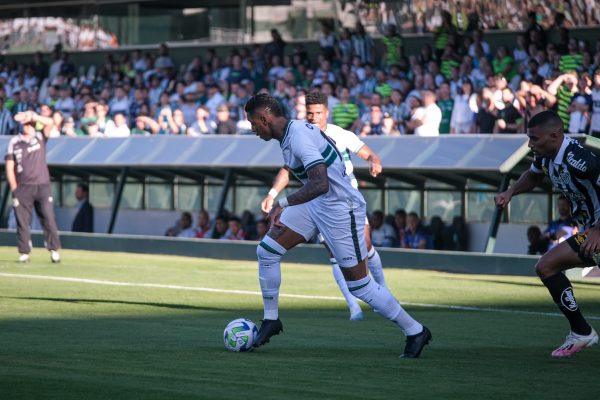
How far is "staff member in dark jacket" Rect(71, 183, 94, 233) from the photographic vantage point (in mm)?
29859

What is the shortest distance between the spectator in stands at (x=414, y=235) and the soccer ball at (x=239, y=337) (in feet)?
45.6

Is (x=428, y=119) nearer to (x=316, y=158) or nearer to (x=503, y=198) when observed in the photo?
(x=503, y=198)

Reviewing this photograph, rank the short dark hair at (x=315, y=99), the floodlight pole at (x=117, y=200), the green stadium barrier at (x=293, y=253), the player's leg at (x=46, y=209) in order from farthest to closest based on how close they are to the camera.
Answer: the floodlight pole at (x=117, y=200) < the green stadium barrier at (x=293, y=253) < the player's leg at (x=46, y=209) < the short dark hair at (x=315, y=99)

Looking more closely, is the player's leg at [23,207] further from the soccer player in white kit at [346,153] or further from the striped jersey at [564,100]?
the striped jersey at [564,100]

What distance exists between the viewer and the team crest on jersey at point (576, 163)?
30.8 feet

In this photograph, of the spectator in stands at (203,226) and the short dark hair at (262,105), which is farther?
the spectator in stands at (203,226)

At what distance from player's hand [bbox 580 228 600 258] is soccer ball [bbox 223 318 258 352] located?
105 inches

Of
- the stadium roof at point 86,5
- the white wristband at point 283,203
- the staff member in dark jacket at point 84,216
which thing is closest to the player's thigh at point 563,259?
the white wristband at point 283,203

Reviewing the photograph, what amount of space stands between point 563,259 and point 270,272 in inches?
92.2

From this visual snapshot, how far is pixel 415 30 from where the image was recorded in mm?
31109

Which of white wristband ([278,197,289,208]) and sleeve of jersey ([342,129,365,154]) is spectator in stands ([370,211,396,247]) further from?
white wristband ([278,197,289,208])

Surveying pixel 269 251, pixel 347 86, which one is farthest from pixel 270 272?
pixel 347 86

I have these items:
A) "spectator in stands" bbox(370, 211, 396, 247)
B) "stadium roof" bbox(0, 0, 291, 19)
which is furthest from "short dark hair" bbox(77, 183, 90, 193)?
"spectator in stands" bbox(370, 211, 396, 247)

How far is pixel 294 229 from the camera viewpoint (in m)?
10.3
